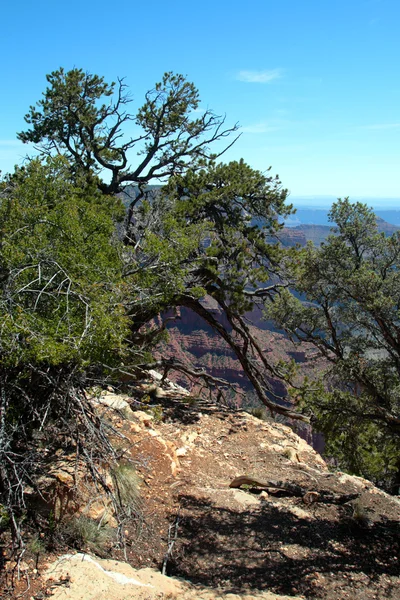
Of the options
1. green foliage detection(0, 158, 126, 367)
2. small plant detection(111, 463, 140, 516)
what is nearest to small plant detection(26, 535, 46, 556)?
small plant detection(111, 463, 140, 516)

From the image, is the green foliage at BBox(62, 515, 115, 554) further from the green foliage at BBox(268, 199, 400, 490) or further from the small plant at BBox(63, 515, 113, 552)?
the green foliage at BBox(268, 199, 400, 490)

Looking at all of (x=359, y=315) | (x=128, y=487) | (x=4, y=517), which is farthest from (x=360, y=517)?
(x=4, y=517)

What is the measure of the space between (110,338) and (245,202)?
8.13 meters

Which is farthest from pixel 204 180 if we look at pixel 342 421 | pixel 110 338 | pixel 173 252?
pixel 110 338

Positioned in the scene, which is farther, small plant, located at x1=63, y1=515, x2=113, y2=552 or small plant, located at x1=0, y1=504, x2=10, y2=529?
small plant, located at x1=63, y1=515, x2=113, y2=552

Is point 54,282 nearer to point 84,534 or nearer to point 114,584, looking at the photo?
point 84,534

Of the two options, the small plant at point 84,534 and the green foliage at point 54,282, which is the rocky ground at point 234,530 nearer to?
the small plant at point 84,534

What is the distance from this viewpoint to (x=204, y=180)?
11758 millimetres

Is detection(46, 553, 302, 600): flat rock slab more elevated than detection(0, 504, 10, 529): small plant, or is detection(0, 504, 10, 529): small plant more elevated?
detection(0, 504, 10, 529): small plant

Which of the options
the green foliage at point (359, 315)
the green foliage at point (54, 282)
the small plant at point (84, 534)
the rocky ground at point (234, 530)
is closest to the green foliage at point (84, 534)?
the small plant at point (84, 534)

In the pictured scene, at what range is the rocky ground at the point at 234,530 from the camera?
4.95 meters

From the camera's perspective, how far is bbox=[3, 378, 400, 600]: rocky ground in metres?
4.95

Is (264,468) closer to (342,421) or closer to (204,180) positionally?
(342,421)

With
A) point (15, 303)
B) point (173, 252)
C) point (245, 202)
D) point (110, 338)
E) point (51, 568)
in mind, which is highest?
point (245, 202)
